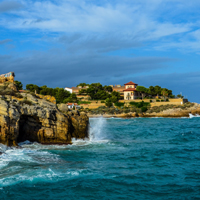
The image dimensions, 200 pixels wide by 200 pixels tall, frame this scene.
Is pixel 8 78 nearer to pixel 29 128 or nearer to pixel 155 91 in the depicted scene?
pixel 29 128


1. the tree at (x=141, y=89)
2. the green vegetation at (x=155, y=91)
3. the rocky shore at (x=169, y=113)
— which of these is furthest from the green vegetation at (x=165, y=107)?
the tree at (x=141, y=89)

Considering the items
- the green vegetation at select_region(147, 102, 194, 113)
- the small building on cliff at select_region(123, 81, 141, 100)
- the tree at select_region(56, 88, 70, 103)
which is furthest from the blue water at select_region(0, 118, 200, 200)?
the tree at select_region(56, 88, 70, 103)

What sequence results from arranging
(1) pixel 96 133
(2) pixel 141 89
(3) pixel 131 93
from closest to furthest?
(1) pixel 96 133 → (3) pixel 131 93 → (2) pixel 141 89

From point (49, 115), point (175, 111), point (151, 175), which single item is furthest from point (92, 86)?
point (151, 175)


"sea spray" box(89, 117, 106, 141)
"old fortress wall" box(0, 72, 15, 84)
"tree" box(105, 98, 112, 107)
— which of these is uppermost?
"old fortress wall" box(0, 72, 15, 84)

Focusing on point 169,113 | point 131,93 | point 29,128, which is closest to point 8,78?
point 29,128

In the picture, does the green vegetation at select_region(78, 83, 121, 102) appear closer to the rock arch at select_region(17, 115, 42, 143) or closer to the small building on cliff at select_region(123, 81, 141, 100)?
the small building on cliff at select_region(123, 81, 141, 100)

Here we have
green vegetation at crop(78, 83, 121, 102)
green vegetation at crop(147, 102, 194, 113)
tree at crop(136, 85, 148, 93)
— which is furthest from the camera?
tree at crop(136, 85, 148, 93)

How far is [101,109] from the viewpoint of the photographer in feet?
323

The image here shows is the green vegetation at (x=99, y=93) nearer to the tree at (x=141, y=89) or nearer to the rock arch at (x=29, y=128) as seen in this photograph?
the tree at (x=141, y=89)

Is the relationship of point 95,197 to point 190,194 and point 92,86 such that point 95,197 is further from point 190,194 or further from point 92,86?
point 92,86

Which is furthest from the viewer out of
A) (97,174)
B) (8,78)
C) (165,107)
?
(165,107)

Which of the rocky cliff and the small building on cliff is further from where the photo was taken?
the small building on cliff

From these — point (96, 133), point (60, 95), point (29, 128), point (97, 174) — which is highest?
point (60, 95)
